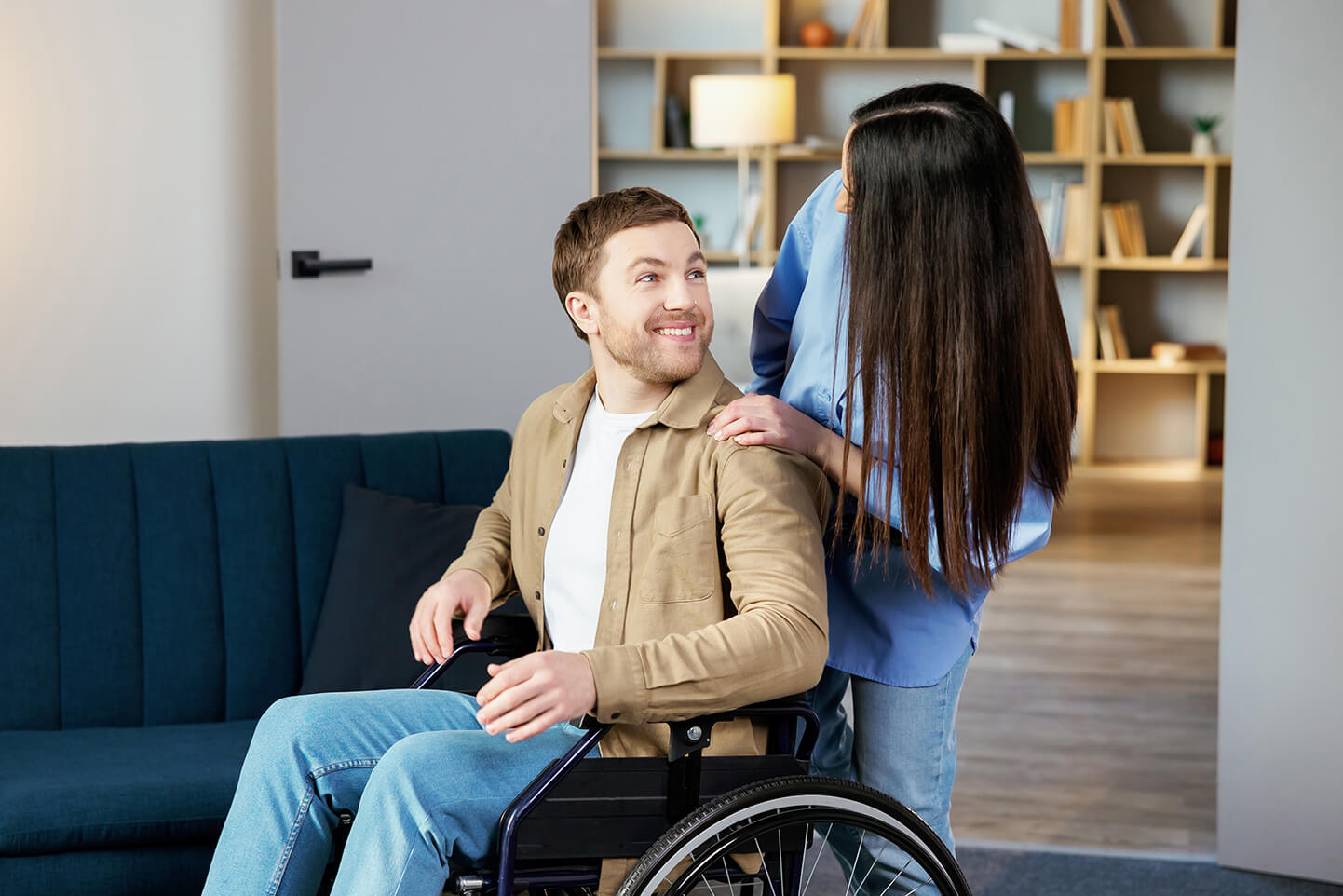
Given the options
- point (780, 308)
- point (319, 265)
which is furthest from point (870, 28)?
point (780, 308)

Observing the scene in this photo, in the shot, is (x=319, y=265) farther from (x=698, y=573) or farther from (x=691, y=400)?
(x=698, y=573)

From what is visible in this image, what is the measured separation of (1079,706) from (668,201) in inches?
92.5

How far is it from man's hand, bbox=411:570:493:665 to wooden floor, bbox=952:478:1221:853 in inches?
51.8

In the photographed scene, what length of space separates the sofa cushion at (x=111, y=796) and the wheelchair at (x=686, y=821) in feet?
1.99

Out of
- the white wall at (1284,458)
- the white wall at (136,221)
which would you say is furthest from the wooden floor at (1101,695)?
the white wall at (136,221)

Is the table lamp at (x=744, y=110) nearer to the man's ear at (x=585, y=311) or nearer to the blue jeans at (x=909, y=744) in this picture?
the man's ear at (x=585, y=311)

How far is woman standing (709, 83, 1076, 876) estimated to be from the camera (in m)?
1.40

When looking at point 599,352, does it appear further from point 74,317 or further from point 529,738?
point 74,317

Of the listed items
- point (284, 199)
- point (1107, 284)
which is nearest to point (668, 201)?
point (284, 199)

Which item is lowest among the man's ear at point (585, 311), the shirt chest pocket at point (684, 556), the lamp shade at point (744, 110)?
the shirt chest pocket at point (684, 556)

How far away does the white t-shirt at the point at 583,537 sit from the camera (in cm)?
158

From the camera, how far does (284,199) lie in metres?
3.11

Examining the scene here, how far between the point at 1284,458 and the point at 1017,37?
4.48 m

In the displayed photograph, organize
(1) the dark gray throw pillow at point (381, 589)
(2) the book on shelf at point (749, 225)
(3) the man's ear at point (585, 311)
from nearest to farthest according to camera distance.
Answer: (3) the man's ear at point (585, 311), (1) the dark gray throw pillow at point (381, 589), (2) the book on shelf at point (749, 225)
